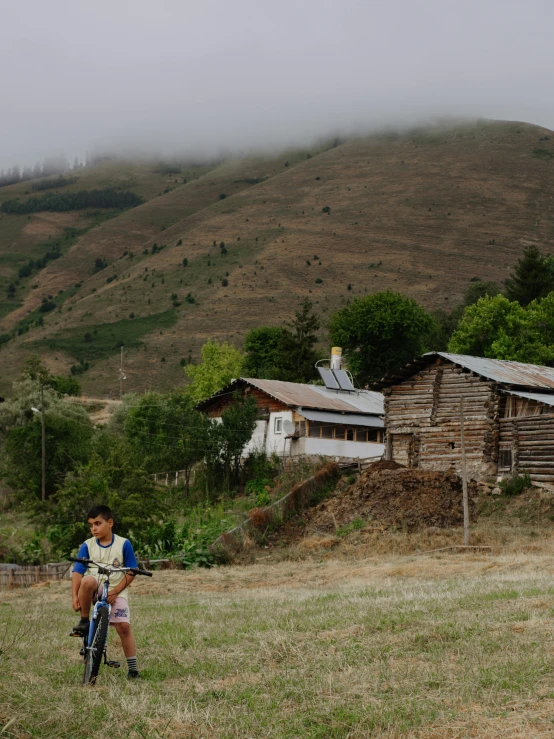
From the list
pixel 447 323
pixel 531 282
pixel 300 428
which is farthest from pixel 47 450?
pixel 531 282

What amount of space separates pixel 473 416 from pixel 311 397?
15.2 m

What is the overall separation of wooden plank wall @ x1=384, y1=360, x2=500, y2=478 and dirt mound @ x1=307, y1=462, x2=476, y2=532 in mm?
2431

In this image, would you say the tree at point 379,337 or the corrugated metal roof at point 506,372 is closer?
the corrugated metal roof at point 506,372

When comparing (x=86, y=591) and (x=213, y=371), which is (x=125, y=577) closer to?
(x=86, y=591)

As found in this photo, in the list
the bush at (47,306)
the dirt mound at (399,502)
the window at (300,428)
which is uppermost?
the bush at (47,306)

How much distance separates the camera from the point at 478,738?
7395 mm

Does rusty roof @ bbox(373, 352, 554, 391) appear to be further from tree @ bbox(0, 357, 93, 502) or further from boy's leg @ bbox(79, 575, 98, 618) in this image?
boy's leg @ bbox(79, 575, 98, 618)

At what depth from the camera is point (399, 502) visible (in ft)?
133

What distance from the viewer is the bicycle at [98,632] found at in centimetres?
975

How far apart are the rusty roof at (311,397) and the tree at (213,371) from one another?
34209 mm

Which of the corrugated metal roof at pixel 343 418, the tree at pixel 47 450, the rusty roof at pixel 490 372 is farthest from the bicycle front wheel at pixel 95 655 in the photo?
the tree at pixel 47 450

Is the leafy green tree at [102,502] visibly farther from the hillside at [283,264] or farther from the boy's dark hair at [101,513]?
the hillside at [283,264]

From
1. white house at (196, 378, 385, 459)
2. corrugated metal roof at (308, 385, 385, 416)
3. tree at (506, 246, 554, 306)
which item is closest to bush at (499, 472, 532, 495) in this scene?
white house at (196, 378, 385, 459)

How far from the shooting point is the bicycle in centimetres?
975
